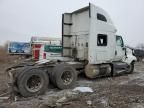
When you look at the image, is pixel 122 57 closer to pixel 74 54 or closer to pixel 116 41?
pixel 116 41

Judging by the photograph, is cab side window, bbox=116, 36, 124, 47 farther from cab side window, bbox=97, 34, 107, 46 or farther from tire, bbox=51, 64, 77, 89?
tire, bbox=51, 64, 77, 89

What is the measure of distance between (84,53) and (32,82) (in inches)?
148

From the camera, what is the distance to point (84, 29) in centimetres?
1087

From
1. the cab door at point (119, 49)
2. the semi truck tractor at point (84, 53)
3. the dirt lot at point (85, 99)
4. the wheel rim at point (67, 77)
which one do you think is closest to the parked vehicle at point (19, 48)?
the semi truck tractor at point (84, 53)

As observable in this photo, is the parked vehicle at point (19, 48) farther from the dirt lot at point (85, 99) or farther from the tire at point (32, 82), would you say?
the tire at point (32, 82)

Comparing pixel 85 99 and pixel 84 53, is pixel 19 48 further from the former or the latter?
pixel 85 99

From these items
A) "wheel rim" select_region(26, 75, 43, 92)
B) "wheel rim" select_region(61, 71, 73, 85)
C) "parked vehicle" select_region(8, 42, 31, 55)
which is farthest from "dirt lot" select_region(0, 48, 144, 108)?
"parked vehicle" select_region(8, 42, 31, 55)

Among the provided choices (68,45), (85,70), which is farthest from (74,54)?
(85,70)

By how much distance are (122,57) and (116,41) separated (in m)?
1.29

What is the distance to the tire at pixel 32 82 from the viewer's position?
7492mm

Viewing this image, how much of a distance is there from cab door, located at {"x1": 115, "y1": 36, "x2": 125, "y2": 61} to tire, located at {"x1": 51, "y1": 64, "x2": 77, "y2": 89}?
4036mm

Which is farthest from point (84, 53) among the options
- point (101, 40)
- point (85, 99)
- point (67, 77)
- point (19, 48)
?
point (19, 48)

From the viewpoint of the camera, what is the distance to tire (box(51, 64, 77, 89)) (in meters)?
8.49

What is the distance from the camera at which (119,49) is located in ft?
40.5
